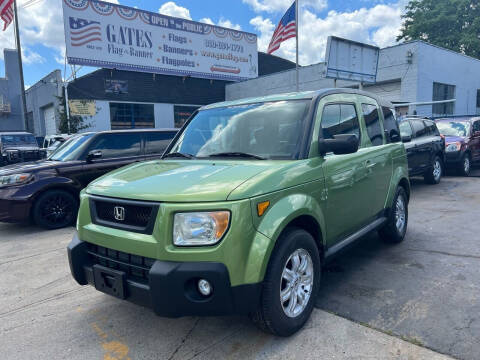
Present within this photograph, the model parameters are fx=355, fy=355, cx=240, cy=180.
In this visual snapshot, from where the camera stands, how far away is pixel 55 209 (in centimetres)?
625

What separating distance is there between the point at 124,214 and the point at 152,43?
21.0 meters

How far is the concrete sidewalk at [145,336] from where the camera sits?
2.54m

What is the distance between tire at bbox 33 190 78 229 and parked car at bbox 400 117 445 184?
23.3 feet

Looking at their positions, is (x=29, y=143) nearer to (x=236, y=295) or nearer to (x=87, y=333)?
(x=87, y=333)

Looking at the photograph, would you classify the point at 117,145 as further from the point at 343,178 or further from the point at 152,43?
the point at 152,43

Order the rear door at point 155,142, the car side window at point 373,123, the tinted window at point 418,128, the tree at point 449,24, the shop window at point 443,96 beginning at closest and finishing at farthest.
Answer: the car side window at point 373,123 < the rear door at point 155,142 < the tinted window at point 418,128 < the shop window at point 443,96 < the tree at point 449,24

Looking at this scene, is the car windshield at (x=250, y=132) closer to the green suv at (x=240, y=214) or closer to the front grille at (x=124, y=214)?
the green suv at (x=240, y=214)

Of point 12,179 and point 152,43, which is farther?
point 152,43

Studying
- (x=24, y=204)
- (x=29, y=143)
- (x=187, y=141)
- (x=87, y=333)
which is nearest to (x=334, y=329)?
(x=87, y=333)

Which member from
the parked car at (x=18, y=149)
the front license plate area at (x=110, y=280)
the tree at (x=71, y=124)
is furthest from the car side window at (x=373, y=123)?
the tree at (x=71, y=124)

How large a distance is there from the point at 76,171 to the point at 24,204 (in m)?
0.99

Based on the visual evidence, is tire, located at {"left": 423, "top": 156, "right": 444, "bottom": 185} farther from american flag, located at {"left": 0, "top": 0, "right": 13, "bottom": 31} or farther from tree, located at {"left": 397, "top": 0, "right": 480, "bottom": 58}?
tree, located at {"left": 397, "top": 0, "right": 480, "bottom": 58}

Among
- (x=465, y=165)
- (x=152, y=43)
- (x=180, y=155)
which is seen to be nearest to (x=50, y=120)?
(x=152, y=43)

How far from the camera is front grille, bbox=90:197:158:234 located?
2.39 metres
